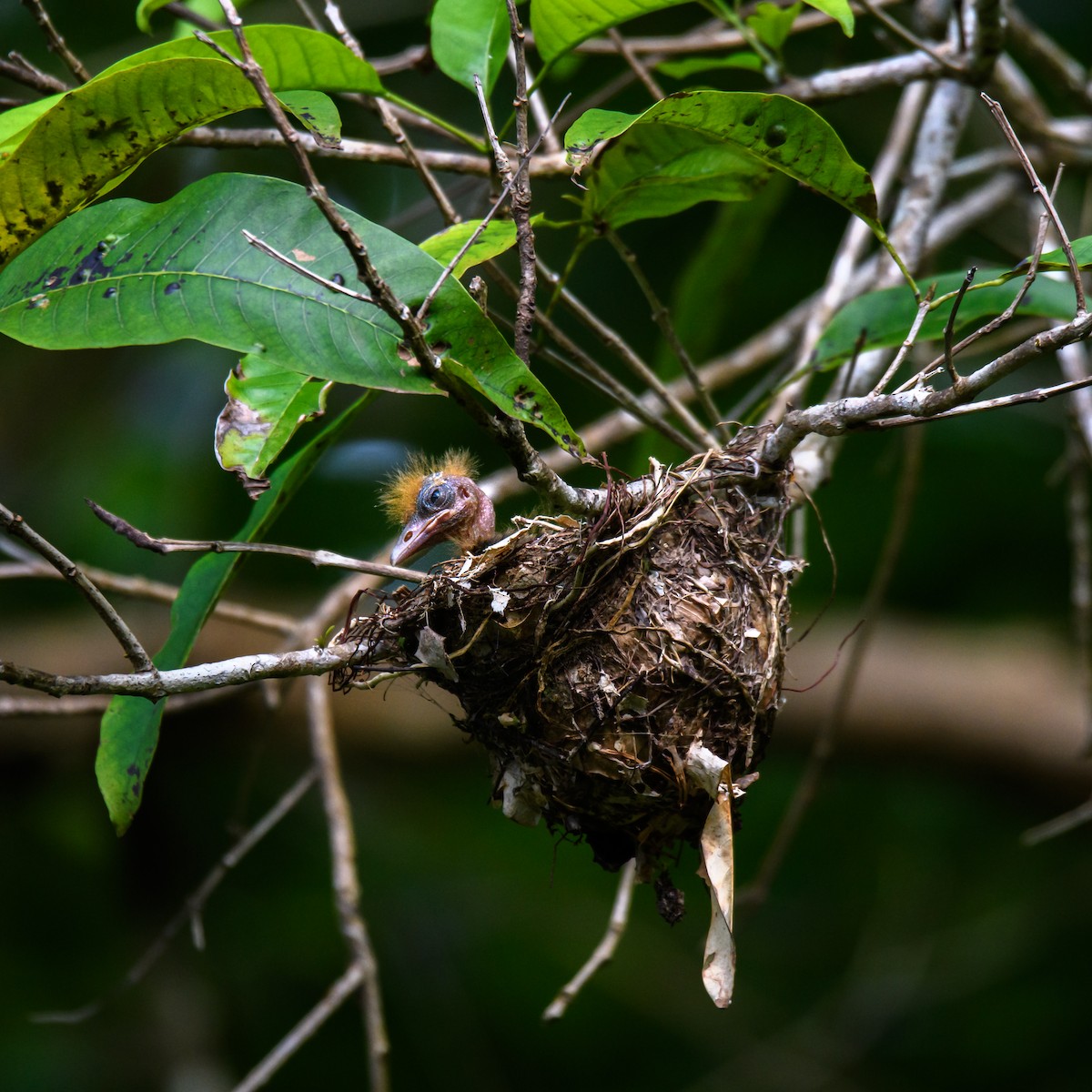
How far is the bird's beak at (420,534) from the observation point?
9.61ft

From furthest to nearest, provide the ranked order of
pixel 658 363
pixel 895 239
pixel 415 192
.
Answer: pixel 415 192 → pixel 658 363 → pixel 895 239

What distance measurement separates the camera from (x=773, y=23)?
2.81 metres

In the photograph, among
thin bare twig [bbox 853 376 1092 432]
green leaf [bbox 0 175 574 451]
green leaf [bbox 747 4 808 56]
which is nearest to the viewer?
thin bare twig [bbox 853 376 1092 432]

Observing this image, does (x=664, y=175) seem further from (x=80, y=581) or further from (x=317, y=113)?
(x=80, y=581)

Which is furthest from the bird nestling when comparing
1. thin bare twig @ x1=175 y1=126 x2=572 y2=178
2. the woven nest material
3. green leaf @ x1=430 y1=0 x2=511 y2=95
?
green leaf @ x1=430 y1=0 x2=511 y2=95

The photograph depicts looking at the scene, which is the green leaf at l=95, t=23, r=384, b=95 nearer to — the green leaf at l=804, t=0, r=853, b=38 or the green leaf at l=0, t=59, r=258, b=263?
the green leaf at l=0, t=59, r=258, b=263

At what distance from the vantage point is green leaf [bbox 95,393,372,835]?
2027 mm

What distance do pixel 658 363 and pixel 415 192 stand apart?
285cm

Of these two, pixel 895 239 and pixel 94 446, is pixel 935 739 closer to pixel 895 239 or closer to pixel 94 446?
pixel 895 239

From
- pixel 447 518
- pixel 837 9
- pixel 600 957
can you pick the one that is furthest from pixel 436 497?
pixel 837 9

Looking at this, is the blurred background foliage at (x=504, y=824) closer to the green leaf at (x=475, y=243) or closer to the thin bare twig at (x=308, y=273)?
the green leaf at (x=475, y=243)

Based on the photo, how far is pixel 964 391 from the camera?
1622 millimetres

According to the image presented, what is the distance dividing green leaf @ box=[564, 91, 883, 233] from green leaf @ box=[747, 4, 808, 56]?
0.92 metres

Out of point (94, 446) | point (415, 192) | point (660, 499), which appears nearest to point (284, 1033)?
point (94, 446)
